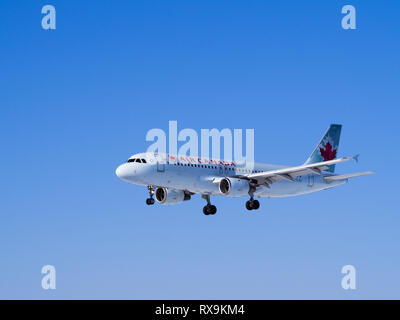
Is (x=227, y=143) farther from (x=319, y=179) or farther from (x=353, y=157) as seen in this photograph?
(x=319, y=179)

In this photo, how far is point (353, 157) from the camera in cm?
6694

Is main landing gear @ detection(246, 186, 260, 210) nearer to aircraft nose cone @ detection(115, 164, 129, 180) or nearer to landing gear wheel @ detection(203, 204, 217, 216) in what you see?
landing gear wheel @ detection(203, 204, 217, 216)

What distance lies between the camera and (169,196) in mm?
76375

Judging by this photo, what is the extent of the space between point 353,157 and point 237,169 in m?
13.9

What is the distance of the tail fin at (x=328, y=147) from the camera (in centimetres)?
8919

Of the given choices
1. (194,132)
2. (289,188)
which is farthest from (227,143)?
(289,188)

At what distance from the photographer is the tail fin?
89188mm

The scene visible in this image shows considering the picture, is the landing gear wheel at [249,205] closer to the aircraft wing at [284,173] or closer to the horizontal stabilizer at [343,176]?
the aircraft wing at [284,173]

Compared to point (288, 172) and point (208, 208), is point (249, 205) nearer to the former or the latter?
point (208, 208)

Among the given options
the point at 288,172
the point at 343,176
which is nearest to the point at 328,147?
the point at 343,176

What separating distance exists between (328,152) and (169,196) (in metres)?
23.4

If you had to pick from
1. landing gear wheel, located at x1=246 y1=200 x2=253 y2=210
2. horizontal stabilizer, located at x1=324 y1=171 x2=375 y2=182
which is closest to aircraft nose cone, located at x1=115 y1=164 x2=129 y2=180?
landing gear wheel, located at x1=246 y1=200 x2=253 y2=210

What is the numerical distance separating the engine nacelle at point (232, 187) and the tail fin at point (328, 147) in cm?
1716

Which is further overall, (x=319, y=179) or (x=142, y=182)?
(x=319, y=179)
